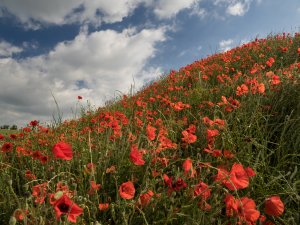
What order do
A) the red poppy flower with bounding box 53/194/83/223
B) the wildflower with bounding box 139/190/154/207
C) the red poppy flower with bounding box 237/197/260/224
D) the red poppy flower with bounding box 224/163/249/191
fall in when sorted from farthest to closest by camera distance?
the wildflower with bounding box 139/190/154/207 → the red poppy flower with bounding box 224/163/249/191 → the red poppy flower with bounding box 237/197/260/224 → the red poppy flower with bounding box 53/194/83/223

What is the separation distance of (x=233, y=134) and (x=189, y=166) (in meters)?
1.41

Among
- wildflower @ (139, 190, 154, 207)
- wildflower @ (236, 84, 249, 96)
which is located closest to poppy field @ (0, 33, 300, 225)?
wildflower @ (139, 190, 154, 207)

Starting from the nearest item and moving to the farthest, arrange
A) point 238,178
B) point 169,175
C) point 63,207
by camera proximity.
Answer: point 63,207
point 238,178
point 169,175

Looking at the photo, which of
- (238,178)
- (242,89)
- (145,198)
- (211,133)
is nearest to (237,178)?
(238,178)

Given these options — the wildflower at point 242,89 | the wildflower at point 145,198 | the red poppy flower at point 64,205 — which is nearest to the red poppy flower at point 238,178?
the wildflower at point 145,198

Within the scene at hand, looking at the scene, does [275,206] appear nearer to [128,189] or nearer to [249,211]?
[249,211]

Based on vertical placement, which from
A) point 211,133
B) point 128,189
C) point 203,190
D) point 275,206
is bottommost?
point 275,206

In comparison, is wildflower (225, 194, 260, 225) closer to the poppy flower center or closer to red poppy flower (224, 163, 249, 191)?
red poppy flower (224, 163, 249, 191)

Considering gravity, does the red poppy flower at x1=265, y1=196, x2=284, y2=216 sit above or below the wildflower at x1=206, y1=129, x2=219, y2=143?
below

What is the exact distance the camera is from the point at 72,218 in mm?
1709

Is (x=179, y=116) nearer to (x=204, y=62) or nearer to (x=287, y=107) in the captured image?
(x=287, y=107)

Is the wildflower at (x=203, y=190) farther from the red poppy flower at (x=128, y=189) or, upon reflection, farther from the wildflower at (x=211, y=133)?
the wildflower at (x=211, y=133)

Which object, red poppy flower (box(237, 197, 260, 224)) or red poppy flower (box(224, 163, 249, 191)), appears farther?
red poppy flower (box(224, 163, 249, 191))

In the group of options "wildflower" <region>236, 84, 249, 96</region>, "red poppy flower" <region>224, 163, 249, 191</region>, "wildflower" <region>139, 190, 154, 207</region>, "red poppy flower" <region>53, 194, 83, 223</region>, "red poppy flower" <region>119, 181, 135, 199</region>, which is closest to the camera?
"red poppy flower" <region>53, 194, 83, 223</region>
